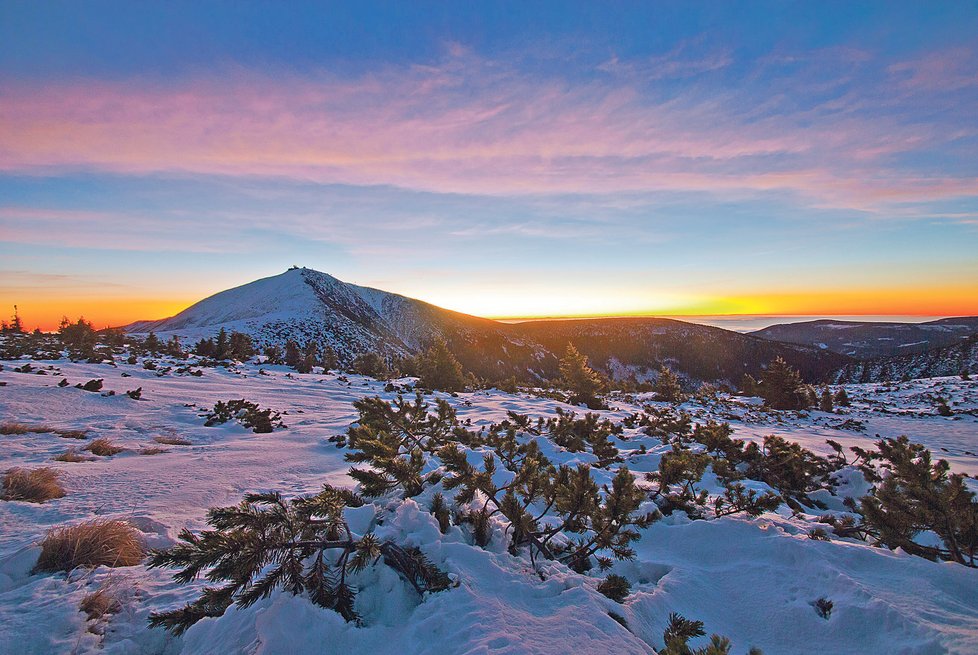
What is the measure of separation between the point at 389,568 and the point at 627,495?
1.71m

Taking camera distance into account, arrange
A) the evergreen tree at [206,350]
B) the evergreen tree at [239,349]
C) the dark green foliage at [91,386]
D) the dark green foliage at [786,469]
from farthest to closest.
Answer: the evergreen tree at [206,350] → the evergreen tree at [239,349] → the dark green foliage at [91,386] → the dark green foliage at [786,469]

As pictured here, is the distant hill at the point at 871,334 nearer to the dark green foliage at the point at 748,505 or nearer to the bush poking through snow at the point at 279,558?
the dark green foliage at the point at 748,505

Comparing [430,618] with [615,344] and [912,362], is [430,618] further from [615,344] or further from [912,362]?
[615,344]

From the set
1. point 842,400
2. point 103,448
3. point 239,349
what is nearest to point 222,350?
point 239,349

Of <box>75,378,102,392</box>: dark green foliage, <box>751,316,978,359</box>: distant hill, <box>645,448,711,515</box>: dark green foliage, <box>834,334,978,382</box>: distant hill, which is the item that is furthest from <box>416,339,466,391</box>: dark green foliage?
<box>751,316,978,359</box>: distant hill

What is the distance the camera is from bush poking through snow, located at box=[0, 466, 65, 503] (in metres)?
3.96

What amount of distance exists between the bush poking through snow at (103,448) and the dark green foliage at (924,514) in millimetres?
9153

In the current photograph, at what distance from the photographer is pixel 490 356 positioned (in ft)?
269

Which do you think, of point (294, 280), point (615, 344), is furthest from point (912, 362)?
point (294, 280)

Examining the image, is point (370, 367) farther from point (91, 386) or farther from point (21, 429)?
point (21, 429)

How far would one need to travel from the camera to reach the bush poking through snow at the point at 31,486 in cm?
396

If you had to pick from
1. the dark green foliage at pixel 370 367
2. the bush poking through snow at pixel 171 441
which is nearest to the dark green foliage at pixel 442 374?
the dark green foliage at pixel 370 367

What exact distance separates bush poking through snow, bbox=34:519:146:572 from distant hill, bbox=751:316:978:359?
422 feet

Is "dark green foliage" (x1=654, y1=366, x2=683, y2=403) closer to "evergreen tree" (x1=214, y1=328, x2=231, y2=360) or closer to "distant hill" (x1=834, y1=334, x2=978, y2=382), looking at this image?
"evergreen tree" (x1=214, y1=328, x2=231, y2=360)
